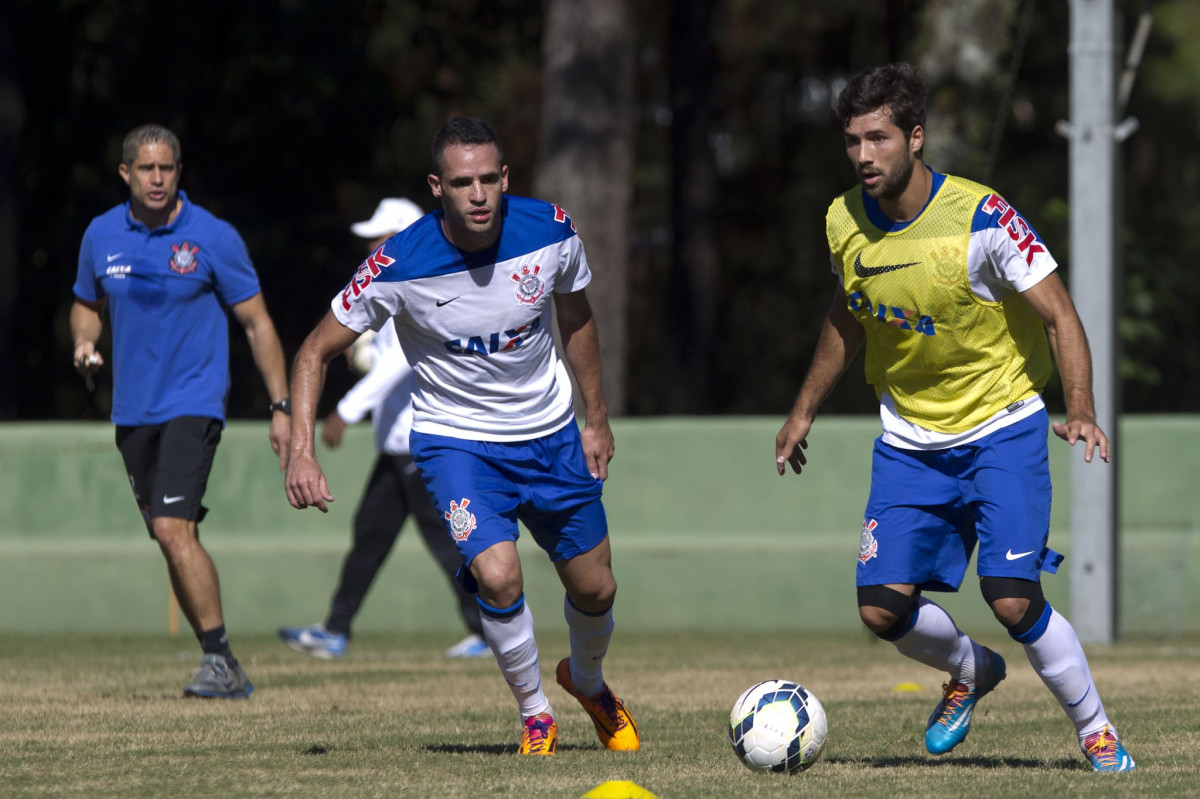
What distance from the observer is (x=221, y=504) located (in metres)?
12.7

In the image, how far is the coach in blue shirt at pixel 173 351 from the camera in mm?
7930

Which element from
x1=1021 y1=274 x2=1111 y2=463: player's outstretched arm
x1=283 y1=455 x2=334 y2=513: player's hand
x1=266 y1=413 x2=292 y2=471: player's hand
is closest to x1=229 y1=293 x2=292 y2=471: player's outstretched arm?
x1=266 y1=413 x2=292 y2=471: player's hand

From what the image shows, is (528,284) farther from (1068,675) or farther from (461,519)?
(1068,675)

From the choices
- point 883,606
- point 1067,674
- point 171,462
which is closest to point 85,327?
point 171,462

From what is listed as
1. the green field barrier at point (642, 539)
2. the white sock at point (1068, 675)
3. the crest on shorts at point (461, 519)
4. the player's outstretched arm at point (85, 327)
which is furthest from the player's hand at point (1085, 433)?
the green field barrier at point (642, 539)

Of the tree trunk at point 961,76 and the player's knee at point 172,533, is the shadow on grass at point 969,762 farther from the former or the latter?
the tree trunk at point 961,76

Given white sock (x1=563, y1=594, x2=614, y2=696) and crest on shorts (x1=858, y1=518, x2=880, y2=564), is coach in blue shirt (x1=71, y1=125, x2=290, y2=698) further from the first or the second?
crest on shorts (x1=858, y1=518, x2=880, y2=564)

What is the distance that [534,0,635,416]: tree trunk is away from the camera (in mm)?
14922

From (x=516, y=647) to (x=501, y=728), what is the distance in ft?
3.33

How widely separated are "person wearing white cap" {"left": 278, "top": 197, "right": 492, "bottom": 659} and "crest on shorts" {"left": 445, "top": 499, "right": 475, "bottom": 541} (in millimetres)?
4104

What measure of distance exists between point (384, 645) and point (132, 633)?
2.07 metres

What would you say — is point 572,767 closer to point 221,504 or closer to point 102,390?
point 221,504

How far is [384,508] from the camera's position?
1055cm

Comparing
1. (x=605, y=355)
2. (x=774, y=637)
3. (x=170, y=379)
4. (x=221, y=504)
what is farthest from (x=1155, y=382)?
(x=170, y=379)
